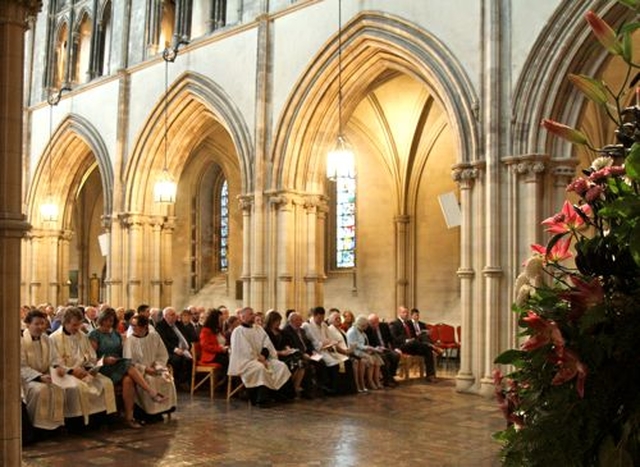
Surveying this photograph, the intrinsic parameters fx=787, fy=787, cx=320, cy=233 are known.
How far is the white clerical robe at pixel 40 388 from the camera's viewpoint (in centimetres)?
716

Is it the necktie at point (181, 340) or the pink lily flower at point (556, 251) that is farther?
the necktie at point (181, 340)

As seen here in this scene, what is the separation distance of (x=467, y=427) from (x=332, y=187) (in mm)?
12069

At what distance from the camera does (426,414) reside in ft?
29.5

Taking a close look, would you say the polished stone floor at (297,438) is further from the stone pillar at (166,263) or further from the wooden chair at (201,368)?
the stone pillar at (166,263)

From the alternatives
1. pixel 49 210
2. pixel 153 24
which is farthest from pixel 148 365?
pixel 49 210

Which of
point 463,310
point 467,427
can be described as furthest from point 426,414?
point 463,310

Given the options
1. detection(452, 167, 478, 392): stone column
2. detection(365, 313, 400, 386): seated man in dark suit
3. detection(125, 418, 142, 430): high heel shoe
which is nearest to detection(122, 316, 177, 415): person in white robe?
detection(125, 418, 142, 430): high heel shoe

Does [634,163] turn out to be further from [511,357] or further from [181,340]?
[181,340]

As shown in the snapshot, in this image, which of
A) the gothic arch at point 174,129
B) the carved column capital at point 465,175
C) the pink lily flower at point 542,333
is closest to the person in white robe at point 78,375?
the carved column capital at point 465,175

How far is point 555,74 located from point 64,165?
14132 millimetres

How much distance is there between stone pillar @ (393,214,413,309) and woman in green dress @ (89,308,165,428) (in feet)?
33.2

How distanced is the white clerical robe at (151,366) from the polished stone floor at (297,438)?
0.67ft

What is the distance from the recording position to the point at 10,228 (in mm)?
4441

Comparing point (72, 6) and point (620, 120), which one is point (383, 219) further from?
point (620, 120)
